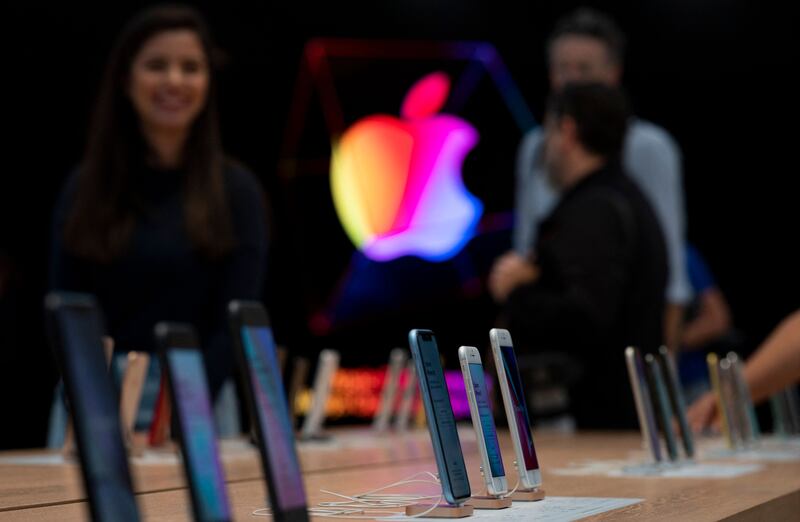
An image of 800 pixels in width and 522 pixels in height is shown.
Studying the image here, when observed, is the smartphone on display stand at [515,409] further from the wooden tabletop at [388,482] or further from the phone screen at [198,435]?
the phone screen at [198,435]

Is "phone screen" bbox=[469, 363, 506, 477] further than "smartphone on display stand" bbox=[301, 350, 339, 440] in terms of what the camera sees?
No

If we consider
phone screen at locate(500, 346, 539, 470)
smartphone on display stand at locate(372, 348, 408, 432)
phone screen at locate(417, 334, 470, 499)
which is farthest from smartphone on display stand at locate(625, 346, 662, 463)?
smartphone on display stand at locate(372, 348, 408, 432)

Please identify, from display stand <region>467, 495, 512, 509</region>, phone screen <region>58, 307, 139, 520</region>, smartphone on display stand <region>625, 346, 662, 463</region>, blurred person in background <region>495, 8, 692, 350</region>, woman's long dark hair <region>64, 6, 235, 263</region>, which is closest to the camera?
phone screen <region>58, 307, 139, 520</region>

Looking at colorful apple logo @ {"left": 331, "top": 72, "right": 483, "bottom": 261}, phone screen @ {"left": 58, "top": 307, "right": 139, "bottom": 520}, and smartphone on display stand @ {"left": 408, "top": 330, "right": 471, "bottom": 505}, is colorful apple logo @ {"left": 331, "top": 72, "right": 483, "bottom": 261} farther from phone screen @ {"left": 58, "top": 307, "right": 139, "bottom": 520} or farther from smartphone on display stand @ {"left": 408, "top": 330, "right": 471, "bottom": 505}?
phone screen @ {"left": 58, "top": 307, "right": 139, "bottom": 520}

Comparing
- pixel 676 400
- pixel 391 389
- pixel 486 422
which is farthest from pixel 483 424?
pixel 391 389

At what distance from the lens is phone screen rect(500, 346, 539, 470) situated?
1.48m

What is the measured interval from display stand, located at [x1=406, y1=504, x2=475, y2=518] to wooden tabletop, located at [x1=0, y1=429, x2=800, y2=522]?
161 millimetres

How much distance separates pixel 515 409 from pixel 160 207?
1.46 meters

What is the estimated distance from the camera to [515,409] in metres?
1.48

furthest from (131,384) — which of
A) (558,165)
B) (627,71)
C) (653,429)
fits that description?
(627,71)

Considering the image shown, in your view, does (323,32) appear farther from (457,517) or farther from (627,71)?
(457,517)

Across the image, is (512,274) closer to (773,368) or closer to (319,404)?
(319,404)

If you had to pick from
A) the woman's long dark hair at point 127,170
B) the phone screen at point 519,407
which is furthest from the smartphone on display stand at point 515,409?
the woman's long dark hair at point 127,170

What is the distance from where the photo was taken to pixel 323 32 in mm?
6477
